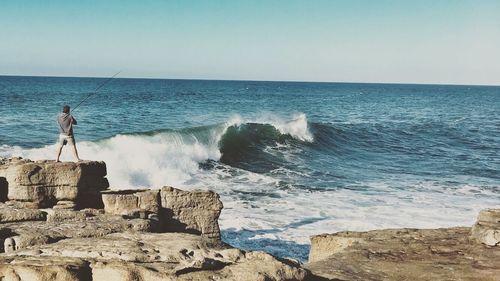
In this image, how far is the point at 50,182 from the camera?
26.8 feet

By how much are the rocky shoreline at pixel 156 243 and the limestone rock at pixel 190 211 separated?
0.02 metres

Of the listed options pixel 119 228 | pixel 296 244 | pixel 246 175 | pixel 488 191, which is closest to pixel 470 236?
pixel 296 244

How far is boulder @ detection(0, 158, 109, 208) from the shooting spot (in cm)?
804

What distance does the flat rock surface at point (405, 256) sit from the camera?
627 centimetres

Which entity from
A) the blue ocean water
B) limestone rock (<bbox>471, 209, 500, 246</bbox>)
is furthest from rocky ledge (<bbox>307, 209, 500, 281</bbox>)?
the blue ocean water

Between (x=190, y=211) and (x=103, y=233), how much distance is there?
8.76 feet

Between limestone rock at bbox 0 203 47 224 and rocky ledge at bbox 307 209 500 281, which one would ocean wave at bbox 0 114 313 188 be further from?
rocky ledge at bbox 307 209 500 281

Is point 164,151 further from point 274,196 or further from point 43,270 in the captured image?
point 43,270

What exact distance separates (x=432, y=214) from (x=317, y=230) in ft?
11.4

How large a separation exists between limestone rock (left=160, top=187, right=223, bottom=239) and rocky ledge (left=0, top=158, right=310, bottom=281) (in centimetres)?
2

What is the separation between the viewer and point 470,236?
7.87 m

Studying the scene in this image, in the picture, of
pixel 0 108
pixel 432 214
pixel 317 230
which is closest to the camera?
pixel 317 230

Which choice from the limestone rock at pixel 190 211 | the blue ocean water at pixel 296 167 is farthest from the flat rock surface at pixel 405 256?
the blue ocean water at pixel 296 167

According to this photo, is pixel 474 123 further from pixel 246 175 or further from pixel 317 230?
pixel 317 230
